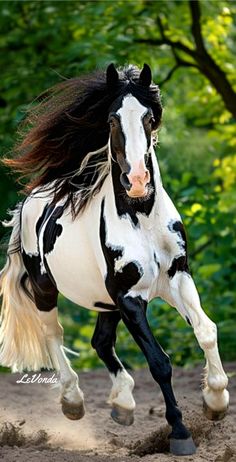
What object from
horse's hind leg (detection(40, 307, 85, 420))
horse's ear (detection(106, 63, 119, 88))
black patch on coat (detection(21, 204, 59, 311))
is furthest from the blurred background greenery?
horse's ear (detection(106, 63, 119, 88))

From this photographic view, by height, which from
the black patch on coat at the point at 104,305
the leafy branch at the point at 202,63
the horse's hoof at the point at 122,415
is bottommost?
the horse's hoof at the point at 122,415

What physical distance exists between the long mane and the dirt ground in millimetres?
1218

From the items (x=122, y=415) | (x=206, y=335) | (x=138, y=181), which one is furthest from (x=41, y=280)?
(x=138, y=181)

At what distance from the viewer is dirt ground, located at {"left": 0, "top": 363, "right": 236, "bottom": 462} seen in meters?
4.76

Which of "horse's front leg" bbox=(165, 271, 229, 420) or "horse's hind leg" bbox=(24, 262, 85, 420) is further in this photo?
"horse's hind leg" bbox=(24, 262, 85, 420)

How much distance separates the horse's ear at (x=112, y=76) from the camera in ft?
15.0

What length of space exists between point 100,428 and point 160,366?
1597 mm

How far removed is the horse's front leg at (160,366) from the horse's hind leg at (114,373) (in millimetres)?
685

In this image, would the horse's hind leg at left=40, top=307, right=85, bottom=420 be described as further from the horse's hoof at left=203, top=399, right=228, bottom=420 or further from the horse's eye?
the horse's eye

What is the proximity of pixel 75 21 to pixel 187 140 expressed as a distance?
2262 mm

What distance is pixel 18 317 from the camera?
6.02 m

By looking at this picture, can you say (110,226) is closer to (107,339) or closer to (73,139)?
(73,139)

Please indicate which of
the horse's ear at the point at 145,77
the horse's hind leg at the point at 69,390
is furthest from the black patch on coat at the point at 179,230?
the horse's hind leg at the point at 69,390

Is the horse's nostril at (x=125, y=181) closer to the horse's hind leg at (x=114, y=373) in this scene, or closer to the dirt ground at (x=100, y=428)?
the dirt ground at (x=100, y=428)
